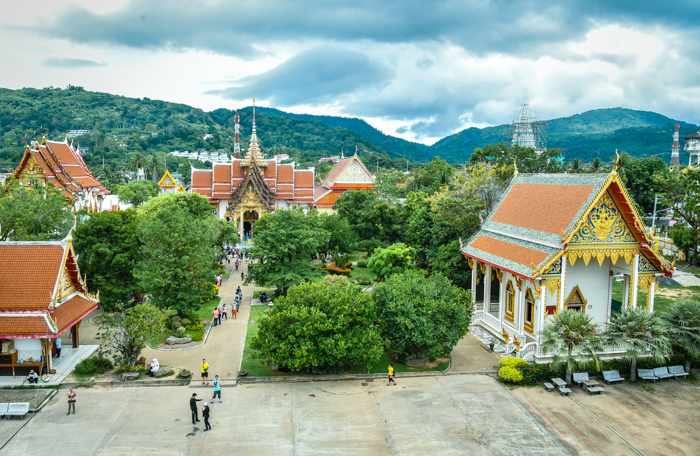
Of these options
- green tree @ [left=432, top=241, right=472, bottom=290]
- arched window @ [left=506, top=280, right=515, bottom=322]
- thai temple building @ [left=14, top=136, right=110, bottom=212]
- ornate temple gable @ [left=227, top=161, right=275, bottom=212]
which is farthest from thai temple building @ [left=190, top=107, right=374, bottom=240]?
arched window @ [left=506, top=280, right=515, bottom=322]

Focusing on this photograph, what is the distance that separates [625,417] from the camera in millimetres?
17734

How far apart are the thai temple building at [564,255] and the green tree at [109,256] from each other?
19102 millimetres

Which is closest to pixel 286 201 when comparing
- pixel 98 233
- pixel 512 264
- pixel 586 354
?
pixel 98 233

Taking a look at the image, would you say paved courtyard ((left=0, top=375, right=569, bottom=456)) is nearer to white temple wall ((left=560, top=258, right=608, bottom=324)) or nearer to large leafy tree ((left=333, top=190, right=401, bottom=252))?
white temple wall ((left=560, top=258, right=608, bottom=324))

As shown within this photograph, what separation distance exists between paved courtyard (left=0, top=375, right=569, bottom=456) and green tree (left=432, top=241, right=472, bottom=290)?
10525 millimetres

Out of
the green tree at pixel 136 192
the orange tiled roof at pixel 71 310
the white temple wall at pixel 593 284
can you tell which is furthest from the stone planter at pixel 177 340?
the green tree at pixel 136 192

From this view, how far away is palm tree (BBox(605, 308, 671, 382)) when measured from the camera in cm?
1962

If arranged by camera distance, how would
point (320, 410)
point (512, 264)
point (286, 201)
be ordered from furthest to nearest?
point (286, 201) → point (512, 264) → point (320, 410)

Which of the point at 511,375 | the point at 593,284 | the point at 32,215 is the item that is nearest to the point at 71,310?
the point at 32,215

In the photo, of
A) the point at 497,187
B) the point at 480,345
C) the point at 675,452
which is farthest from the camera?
the point at 497,187

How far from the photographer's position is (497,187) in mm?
32969

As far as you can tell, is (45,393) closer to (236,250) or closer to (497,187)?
(497,187)

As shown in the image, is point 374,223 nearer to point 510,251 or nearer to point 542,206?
point 510,251

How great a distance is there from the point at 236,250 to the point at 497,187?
2686cm
